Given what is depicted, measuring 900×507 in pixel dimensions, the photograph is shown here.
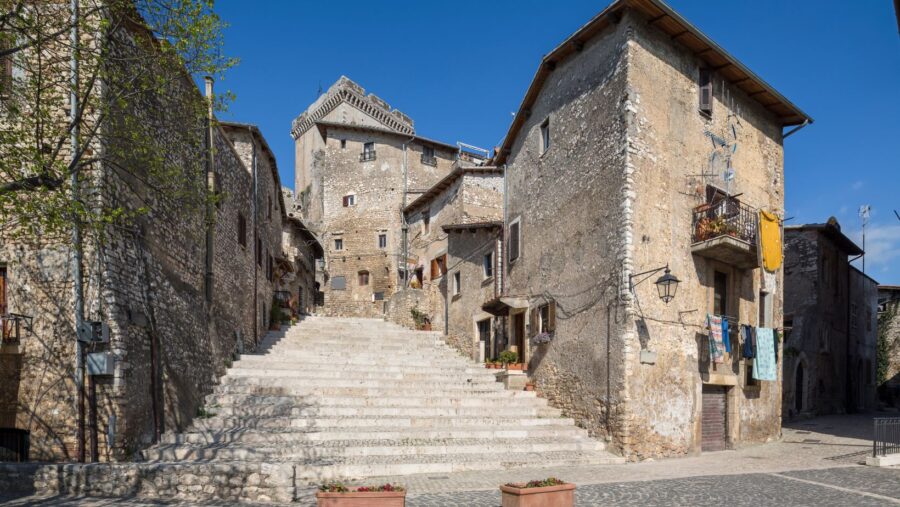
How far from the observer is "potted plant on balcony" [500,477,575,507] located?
25.6 feet

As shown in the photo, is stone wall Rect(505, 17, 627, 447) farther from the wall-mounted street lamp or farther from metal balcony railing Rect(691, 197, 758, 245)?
metal balcony railing Rect(691, 197, 758, 245)

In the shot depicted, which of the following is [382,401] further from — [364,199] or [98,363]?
[364,199]

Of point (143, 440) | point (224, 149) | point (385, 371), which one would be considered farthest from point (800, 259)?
point (143, 440)

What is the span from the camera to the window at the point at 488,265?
2261cm

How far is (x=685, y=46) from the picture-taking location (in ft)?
53.0

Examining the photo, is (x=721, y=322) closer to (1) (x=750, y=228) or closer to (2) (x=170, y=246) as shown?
(1) (x=750, y=228)

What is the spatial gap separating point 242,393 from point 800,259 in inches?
923

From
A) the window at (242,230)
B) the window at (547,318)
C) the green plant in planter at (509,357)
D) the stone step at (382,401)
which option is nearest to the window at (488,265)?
the green plant in planter at (509,357)

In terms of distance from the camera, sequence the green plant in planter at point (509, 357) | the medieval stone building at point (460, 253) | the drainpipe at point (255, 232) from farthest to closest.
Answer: the medieval stone building at point (460, 253), the drainpipe at point (255, 232), the green plant in planter at point (509, 357)

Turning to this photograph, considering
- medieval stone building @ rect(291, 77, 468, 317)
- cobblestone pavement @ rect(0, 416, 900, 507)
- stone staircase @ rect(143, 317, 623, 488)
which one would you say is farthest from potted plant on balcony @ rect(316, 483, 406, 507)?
medieval stone building @ rect(291, 77, 468, 317)

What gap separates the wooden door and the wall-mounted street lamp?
3.13m

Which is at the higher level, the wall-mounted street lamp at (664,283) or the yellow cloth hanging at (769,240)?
the yellow cloth hanging at (769,240)

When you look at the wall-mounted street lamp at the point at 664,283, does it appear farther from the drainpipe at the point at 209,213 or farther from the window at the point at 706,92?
the drainpipe at the point at 209,213

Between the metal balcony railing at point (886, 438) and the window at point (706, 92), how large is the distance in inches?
337
